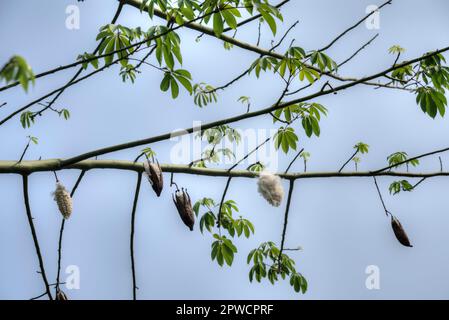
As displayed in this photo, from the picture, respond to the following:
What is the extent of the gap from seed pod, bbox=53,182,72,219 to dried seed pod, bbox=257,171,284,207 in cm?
82

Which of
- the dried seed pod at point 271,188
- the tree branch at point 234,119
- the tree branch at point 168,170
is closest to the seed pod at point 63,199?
the tree branch at point 168,170

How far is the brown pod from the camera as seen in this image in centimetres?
194

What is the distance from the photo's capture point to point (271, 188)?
5.75 feet

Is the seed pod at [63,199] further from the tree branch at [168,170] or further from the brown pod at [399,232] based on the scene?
the brown pod at [399,232]

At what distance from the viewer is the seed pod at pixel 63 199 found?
1817 millimetres

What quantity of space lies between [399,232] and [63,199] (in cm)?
150

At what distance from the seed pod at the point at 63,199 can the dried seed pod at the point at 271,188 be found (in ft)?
2.68

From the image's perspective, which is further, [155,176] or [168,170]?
[168,170]

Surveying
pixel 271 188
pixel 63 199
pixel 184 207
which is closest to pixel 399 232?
pixel 271 188

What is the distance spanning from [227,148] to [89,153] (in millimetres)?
1745

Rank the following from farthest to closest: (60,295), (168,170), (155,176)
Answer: (60,295)
(168,170)
(155,176)

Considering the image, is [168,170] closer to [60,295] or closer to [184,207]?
[184,207]

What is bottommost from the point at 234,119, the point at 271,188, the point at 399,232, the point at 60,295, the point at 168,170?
the point at 60,295

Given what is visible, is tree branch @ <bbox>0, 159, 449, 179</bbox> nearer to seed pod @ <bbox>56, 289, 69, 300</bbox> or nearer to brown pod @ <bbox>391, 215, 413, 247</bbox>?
brown pod @ <bbox>391, 215, 413, 247</bbox>
